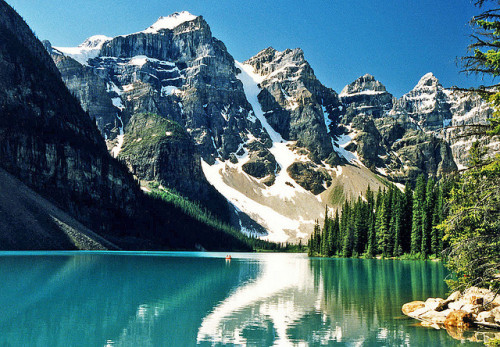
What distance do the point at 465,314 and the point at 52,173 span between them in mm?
150773

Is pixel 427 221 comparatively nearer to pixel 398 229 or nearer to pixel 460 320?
pixel 398 229

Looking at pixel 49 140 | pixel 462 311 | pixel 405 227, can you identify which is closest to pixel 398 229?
pixel 405 227

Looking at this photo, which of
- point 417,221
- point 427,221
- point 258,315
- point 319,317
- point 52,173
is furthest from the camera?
point 52,173

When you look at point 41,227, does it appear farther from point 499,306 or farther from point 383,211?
point 499,306

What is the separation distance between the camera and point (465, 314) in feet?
→ 83.6

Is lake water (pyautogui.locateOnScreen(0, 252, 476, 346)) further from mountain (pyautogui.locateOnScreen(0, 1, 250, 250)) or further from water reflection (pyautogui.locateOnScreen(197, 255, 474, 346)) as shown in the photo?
mountain (pyautogui.locateOnScreen(0, 1, 250, 250))

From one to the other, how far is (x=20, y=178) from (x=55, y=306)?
123163 mm

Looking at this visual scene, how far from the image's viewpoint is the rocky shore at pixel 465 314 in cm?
2370

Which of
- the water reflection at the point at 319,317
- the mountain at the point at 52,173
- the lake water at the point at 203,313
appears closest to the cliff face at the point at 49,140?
the mountain at the point at 52,173

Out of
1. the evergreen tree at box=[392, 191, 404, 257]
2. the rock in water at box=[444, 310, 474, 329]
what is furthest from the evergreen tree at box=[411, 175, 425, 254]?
the rock in water at box=[444, 310, 474, 329]

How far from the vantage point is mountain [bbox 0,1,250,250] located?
112 metres

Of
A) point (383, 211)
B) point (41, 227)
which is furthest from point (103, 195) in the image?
point (383, 211)

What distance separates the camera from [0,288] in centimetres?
3669

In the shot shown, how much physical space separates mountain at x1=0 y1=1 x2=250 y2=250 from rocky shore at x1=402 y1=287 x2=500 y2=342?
318ft
